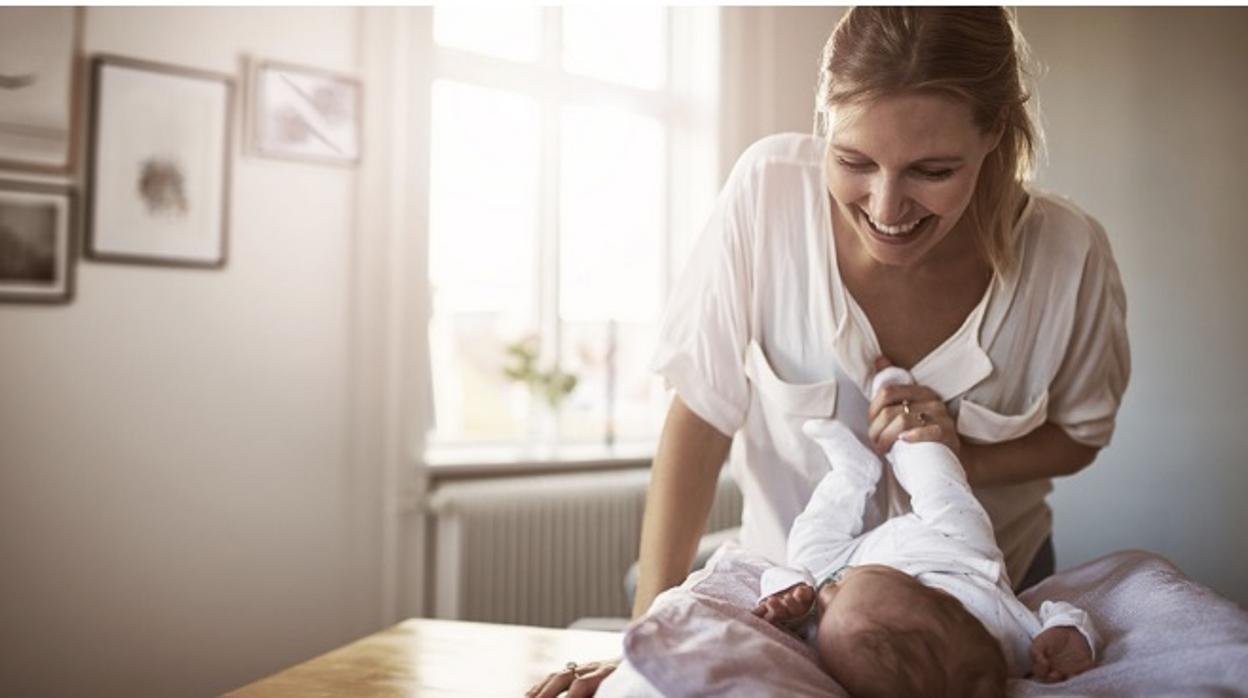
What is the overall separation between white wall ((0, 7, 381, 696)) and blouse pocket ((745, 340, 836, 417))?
7.64 ft

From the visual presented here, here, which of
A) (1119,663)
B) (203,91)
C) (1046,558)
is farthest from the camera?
(203,91)

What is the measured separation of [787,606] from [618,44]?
3830 millimetres

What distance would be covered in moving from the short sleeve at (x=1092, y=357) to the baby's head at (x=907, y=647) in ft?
1.34

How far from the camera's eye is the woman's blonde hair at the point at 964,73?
123 centimetres

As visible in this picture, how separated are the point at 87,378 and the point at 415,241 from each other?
1.07m

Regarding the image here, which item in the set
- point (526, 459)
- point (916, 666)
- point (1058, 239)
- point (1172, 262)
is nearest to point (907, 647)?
point (916, 666)

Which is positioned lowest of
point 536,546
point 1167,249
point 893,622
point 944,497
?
point 536,546

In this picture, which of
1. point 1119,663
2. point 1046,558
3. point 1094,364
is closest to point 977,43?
point 1094,364

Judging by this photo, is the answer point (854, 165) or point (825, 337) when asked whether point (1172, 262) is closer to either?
point (825, 337)

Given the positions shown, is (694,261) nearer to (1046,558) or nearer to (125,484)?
(1046,558)

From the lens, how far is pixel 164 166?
10.8 ft

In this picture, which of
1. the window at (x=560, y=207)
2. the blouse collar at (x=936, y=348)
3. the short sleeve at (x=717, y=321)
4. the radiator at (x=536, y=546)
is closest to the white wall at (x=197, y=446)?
the radiator at (x=536, y=546)

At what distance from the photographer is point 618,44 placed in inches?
185

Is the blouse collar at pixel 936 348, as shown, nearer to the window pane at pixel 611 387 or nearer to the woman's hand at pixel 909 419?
the woman's hand at pixel 909 419
